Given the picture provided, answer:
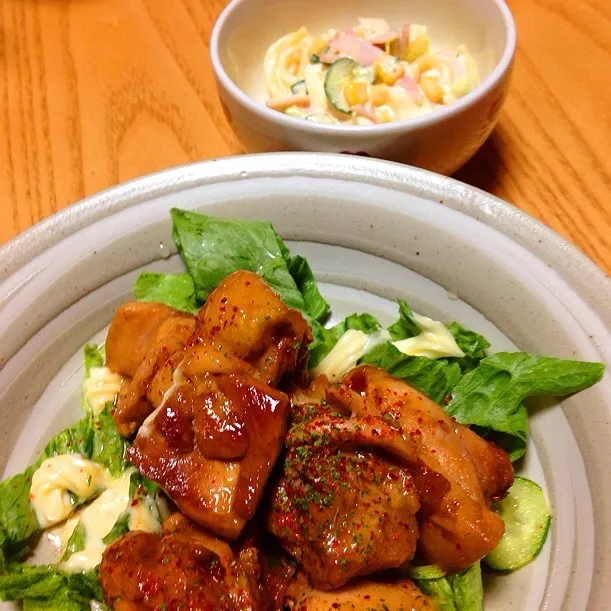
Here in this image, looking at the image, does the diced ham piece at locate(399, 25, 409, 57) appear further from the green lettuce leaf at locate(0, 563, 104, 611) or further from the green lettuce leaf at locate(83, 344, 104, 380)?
the green lettuce leaf at locate(0, 563, 104, 611)

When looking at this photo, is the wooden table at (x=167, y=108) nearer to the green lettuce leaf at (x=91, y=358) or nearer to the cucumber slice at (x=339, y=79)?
the cucumber slice at (x=339, y=79)

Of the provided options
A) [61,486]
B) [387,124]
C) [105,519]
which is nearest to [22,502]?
[61,486]

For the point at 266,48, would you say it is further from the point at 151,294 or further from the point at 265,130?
the point at 151,294

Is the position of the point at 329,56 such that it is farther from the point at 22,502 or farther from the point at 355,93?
the point at 22,502

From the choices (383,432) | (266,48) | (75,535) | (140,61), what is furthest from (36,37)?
(383,432)

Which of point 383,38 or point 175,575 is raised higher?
point 383,38

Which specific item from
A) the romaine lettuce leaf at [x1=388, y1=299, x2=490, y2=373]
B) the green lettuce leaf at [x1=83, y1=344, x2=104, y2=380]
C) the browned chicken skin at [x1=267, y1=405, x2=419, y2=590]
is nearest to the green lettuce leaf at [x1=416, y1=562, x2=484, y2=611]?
the browned chicken skin at [x1=267, y1=405, x2=419, y2=590]
